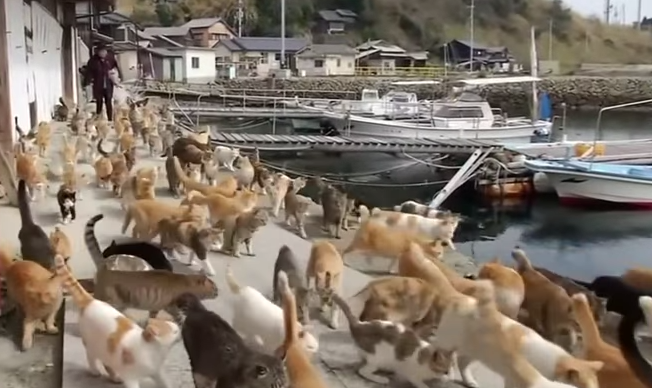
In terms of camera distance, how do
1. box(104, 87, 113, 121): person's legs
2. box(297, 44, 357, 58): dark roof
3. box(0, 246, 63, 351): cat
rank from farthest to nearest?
box(297, 44, 357, 58): dark roof
box(104, 87, 113, 121): person's legs
box(0, 246, 63, 351): cat

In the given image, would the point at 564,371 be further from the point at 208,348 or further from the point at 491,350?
the point at 208,348

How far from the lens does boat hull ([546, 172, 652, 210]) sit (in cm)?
1688

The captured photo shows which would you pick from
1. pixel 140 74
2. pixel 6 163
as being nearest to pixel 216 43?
pixel 140 74

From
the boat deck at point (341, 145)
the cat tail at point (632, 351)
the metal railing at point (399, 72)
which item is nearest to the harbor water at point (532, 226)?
the boat deck at point (341, 145)

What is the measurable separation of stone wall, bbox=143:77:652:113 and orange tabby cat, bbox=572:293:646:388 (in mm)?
34027

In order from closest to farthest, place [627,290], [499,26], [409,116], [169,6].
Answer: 1. [627,290]
2. [409,116]
3. [169,6]
4. [499,26]

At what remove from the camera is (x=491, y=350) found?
12.0 feet

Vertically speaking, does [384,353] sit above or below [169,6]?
below

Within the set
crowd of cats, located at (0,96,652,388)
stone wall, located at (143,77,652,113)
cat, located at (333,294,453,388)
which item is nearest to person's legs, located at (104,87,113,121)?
crowd of cats, located at (0,96,652,388)

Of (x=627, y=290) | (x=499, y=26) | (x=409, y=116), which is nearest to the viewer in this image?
(x=627, y=290)

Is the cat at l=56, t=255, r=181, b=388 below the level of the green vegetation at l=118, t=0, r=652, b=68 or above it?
→ below

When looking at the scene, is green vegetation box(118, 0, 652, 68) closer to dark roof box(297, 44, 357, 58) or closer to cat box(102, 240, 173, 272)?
dark roof box(297, 44, 357, 58)

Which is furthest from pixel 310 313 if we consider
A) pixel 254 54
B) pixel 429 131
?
pixel 254 54

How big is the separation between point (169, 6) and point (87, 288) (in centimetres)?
6436
